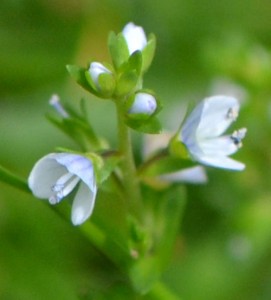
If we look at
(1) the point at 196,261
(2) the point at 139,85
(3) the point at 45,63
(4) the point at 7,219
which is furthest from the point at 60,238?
(2) the point at 139,85

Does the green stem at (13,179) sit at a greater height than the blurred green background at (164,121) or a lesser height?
greater

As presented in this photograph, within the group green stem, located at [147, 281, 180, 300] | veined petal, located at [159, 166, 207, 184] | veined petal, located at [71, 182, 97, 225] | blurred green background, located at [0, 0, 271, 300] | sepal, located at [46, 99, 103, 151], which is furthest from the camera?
blurred green background, located at [0, 0, 271, 300]

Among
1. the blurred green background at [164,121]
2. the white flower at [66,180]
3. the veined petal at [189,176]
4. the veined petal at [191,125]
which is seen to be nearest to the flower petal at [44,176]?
Result: the white flower at [66,180]

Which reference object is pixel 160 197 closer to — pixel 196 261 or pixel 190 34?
pixel 196 261

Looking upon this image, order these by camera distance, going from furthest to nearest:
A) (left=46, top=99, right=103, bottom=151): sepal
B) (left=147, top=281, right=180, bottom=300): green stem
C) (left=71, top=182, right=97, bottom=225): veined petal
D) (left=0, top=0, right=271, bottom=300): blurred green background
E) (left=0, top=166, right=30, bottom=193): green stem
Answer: (left=0, top=0, right=271, bottom=300): blurred green background < (left=147, top=281, right=180, bottom=300): green stem < (left=46, top=99, right=103, bottom=151): sepal < (left=0, top=166, right=30, bottom=193): green stem < (left=71, top=182, right=97, bottom=225): veined petal

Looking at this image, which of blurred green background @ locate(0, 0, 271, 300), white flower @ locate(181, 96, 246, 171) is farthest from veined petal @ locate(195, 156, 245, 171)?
blurred green background @ locate(0, 0, 271, 300)

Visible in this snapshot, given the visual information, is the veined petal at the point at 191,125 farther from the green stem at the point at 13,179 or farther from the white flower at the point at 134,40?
the green stem at the point at 13,179

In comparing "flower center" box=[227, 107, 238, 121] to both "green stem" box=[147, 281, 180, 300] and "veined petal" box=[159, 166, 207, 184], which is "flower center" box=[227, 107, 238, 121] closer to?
"veined petal" box=[159, 166, 207, 184]

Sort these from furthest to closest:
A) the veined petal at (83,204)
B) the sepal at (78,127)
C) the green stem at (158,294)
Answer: the green stem at (158,294), the sepal at (78,127), the veined petal at (83,204)
